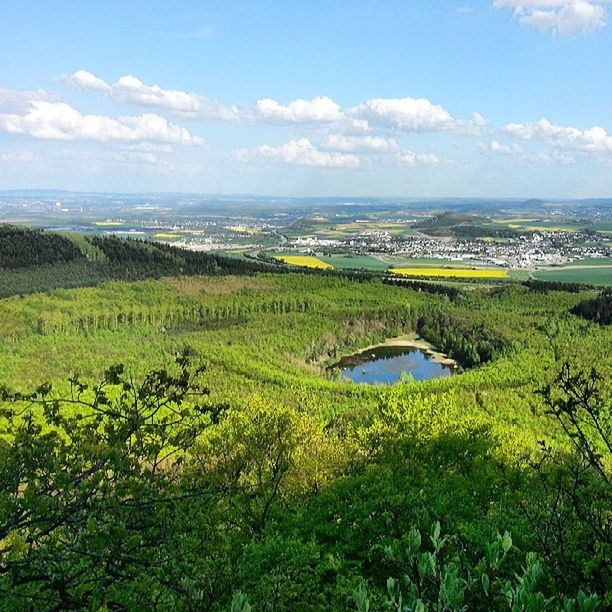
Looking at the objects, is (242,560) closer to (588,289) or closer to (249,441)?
(249,441)

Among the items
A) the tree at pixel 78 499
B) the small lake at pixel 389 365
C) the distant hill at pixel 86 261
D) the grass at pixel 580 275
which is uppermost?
the tree at pixel 78 499

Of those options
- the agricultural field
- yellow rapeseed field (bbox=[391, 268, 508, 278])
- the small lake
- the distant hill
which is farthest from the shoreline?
yellow rapeseed field (bbox=[391, 268, 508, 278])

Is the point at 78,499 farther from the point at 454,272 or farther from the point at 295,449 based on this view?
the point at 454,272

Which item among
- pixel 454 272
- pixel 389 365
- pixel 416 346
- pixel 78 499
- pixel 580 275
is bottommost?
pixel 389 365

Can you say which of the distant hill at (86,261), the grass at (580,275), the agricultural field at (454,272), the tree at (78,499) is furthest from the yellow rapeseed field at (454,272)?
the tree at (78,499)

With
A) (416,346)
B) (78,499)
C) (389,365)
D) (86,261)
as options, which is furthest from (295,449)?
(86,261)

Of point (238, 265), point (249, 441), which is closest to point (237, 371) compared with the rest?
point (249, 441)

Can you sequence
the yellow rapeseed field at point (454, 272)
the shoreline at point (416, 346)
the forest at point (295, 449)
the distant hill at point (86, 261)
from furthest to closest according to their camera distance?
the yellow rapeseed field at point (454, 272)
the distant hill at point (86, 261)
the shoreline at point (416, 346)
the forest at point (295, 449)

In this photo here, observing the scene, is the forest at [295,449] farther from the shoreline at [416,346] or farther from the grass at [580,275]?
the grass at [580,275]
